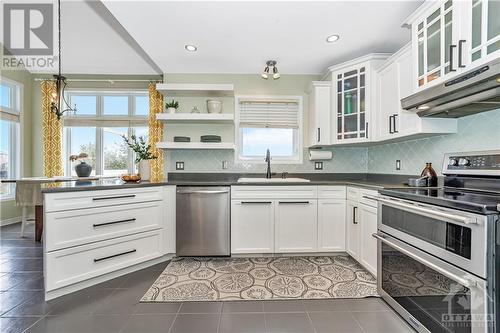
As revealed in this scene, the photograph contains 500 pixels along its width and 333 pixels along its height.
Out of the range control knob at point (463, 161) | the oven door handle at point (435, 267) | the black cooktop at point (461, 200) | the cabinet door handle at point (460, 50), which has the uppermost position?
the cabinet door handle at point (460, 50)

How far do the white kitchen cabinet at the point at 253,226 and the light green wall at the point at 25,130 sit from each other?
427cm

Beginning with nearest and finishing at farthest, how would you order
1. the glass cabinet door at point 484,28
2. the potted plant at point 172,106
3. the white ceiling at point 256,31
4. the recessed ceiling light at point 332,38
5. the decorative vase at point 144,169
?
the glass cabinet door at point 484,28 < the white ceiling at point 256,31 < the recessed ceiling light at point 332,38 < the decorative vase at point 144,169 < the potted plant at point 172,106

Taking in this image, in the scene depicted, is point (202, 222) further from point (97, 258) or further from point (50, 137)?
point (50, 137)

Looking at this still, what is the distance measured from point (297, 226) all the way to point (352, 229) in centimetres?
61

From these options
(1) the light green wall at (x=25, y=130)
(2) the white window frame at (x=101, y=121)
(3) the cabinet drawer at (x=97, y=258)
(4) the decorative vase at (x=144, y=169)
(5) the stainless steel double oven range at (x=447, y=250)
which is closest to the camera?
(5) the stainless steel double oven range at (x=447, y=250)

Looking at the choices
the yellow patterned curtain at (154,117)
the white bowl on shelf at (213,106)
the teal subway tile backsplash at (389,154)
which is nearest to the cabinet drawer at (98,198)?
the teal subway tile backsplash at (389,154)

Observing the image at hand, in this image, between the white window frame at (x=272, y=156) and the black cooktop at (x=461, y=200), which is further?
the white window frame at (x=272, y=156)

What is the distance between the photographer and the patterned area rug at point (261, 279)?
6.65 feet

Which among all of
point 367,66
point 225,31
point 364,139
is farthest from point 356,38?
point 225,31

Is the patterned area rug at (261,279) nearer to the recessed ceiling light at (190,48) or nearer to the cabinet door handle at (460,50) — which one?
the cabinet door handle at (460,50)

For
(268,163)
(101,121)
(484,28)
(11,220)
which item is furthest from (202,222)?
(11,220)

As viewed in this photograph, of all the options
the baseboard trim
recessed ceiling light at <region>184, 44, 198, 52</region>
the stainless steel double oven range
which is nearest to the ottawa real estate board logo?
recessed ceiling light at <region>184, 44, 198, 52</region>

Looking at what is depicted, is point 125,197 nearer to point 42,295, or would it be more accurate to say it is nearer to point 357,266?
point 42,295

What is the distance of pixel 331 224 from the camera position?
9.16ft
